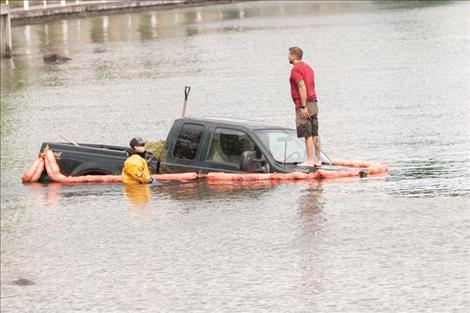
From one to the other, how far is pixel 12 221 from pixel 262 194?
3.75 metres

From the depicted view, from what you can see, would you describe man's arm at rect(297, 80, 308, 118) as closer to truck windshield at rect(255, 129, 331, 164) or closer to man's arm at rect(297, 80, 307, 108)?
man's arm at rect(297, 80, 307, 108)

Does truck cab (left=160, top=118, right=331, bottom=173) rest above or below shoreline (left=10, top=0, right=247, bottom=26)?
below

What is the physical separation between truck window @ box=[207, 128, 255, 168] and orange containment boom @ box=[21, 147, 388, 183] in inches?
15.0

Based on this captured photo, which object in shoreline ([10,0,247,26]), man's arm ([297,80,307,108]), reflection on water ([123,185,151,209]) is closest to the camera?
reflection on water ([123,185,151,209])

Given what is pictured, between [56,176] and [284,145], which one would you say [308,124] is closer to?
[284,145]

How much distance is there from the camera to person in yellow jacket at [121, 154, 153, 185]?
73.6 ft

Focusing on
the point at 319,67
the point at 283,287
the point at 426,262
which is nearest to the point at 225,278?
the point at 283,287

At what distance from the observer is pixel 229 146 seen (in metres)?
22.1

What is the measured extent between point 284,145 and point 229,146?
2.87 ft

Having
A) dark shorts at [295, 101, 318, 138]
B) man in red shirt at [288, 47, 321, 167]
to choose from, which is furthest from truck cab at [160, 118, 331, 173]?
dark shorts at [295, 101, 318, 138]

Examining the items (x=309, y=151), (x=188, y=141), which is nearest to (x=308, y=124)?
(x=309, y=151)

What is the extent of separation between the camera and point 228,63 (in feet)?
189

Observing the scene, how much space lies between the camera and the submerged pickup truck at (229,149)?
2167 cm

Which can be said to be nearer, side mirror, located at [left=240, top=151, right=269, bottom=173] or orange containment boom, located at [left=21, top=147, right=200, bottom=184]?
side mirror, located at [left=240, top=151, right=269, bottom=173]
